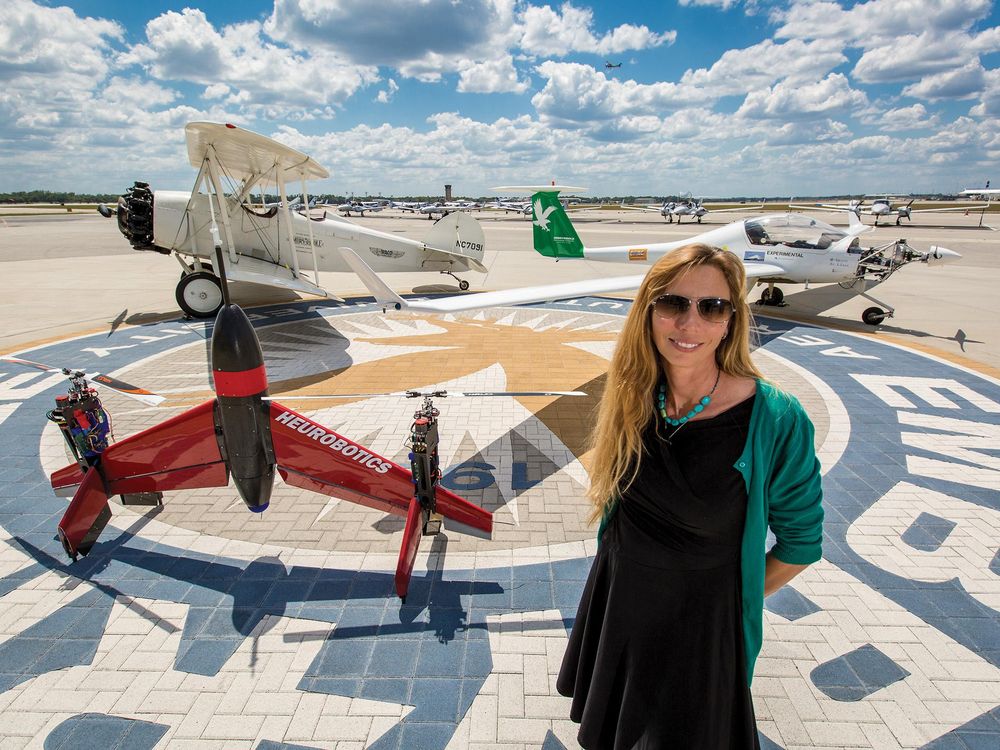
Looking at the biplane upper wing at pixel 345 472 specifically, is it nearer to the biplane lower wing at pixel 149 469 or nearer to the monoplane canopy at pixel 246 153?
the biplane lower wing at pixel 149 469

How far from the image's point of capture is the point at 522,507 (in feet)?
20.0

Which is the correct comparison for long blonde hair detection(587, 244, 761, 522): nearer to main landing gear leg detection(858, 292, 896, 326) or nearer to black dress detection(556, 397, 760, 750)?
black dress detection(556, 397, 760, 750)

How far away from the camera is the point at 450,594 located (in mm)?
4711

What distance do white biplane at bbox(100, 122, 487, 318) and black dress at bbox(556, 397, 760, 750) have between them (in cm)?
1071

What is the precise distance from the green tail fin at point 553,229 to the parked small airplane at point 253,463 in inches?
507

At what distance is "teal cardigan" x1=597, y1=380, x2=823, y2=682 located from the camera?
6.86 ft

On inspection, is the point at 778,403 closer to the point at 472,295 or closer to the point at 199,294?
the point at 472,295

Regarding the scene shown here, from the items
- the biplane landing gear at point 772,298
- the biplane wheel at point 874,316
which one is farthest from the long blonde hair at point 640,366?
the biplane landing gear at point 772,298

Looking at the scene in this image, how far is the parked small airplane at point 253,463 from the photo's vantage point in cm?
433

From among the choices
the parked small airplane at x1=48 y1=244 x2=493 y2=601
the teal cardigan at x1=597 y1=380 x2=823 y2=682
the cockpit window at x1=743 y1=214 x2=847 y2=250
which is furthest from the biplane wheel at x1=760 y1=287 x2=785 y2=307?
the teal cardigan at x1=597 y1=380 x2=823 y2=682

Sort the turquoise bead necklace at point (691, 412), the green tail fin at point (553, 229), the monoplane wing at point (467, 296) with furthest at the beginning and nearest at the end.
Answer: the green tail fin at point (553, 229) → the monoplane wing at point (467, 296) → the turquoise bead necklace at point (691, 412)

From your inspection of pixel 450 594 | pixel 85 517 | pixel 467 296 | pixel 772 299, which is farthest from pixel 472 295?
pixel 772 299

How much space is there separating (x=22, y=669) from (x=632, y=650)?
475cm

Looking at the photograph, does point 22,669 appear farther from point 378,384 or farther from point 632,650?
point 378,384
